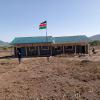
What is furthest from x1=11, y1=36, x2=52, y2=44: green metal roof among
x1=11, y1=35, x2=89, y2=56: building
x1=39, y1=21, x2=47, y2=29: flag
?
x1=39, y1=21, x2=47, y2=29: flag

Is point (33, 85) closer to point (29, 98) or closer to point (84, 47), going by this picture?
point (29, 98)

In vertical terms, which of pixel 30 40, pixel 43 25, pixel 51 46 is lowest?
pixel 51 46

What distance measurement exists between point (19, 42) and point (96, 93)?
99.9 ft

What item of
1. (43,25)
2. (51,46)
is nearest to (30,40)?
(51,46)

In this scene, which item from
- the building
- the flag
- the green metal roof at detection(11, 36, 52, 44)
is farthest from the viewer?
the green metal roof at detection(11, 36, 52, 44)

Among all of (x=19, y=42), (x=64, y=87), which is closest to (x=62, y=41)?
(x=19, y=42)

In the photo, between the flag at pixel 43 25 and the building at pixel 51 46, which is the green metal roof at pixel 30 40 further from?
the flag at pixel 43 25

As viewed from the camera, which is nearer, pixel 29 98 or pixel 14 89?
pixel 29 98

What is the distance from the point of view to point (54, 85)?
11836mm

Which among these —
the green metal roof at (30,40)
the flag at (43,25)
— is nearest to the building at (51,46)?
the green metal roof at (30,40)

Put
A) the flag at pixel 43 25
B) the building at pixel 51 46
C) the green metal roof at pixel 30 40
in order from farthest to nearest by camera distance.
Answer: the green metal roof at pixel 30 40, the building at pixel 51 46, the flag at pixel 43 25

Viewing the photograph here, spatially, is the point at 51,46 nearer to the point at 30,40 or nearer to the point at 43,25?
the point at 43,25

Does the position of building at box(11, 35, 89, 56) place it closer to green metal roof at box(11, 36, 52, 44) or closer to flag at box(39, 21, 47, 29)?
green metal roof at box(11, 36, 52, 44)

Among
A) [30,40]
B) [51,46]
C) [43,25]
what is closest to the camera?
[43,25]
